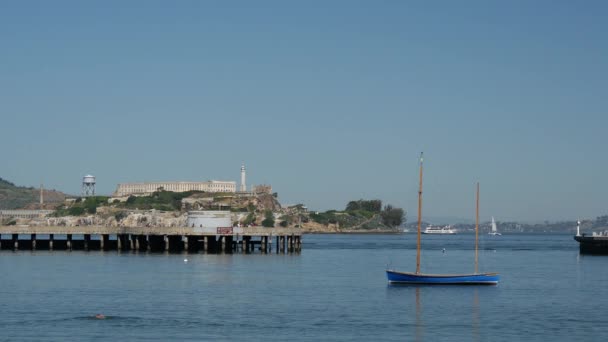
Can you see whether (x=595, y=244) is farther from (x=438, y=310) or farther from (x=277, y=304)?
(x=277, y=304)

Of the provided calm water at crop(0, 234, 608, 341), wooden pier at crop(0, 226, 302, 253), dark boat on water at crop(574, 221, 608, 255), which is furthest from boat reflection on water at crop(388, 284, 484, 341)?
dark boat on water at crop(574, 221, 608, 255)

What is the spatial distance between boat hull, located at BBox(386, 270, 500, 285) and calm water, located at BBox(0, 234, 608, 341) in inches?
47.7

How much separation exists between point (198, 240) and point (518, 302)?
7192 centimetres

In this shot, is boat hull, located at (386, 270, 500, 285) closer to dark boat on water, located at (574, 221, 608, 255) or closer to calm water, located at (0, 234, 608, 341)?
calm water, located at (0, 234, 608, 341)

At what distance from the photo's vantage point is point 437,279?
282ft

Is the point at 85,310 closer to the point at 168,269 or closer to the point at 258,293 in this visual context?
the point at 258,293

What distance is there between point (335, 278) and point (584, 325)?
36.7 m

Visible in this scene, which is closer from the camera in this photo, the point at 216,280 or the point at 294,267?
the point at 216,280

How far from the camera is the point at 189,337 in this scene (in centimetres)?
5416

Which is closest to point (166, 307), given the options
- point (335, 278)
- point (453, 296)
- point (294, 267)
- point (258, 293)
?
point (258, 293)

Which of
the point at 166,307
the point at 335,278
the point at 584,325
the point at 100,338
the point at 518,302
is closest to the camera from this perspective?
the point at 100,338

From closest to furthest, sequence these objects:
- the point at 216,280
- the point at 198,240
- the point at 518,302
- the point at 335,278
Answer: the point at 518,302, the point at 216,280, the point at 335,278, the point at 198,240

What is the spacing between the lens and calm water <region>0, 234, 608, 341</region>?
2224 inches

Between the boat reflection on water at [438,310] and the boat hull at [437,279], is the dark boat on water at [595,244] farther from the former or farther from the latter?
the boat reflection on water at [438,310]
